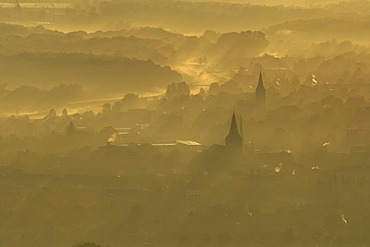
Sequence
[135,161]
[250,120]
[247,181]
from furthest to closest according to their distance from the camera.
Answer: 1. [250,120]
2. [135,161]
3. [247,181]

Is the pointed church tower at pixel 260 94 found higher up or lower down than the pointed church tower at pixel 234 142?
higher up

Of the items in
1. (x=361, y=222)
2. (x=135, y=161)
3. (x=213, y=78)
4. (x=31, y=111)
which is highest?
(x=213, y=78)

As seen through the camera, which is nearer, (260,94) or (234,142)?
(234,142)

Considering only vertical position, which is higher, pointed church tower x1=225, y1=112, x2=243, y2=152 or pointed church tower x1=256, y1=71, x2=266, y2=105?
pointed church tower x1=256, y1=71, x2=266, y2=105

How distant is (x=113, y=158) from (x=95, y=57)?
78.5 m

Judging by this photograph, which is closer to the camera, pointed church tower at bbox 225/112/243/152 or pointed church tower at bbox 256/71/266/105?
pointed church tower at bbox 225/112/243/152

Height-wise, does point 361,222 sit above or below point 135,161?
below

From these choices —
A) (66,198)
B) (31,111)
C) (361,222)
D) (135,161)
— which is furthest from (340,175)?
(31,111)

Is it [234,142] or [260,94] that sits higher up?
[260,94]

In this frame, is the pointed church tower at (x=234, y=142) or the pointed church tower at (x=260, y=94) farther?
the pointed church tower at (x=260, y=94)

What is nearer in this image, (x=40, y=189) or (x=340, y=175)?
(x=40, y=189)

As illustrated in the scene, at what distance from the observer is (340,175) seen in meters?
68.1

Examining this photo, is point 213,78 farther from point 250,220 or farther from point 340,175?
point 250,220

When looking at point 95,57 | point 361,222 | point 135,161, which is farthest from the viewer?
point 95,57
